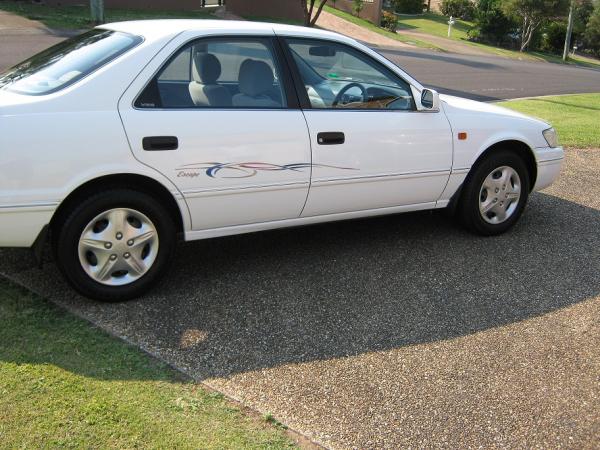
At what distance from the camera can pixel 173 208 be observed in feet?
13.9

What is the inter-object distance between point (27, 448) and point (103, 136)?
5.85 ft

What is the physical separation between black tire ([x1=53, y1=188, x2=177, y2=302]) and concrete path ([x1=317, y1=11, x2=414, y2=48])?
27902mm

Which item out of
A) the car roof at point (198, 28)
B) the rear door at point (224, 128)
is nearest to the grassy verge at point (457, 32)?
the car roof at point (198, 28)

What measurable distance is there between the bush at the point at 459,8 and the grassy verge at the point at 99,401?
57.5 m

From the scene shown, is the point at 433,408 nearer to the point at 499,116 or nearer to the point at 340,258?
the point at 340,258

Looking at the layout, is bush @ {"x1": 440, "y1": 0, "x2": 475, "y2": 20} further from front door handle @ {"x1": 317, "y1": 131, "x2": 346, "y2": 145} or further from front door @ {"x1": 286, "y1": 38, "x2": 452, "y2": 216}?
front door handle @ {"x1": 317, "y1": 131, "x2": 346, "y2": 145}

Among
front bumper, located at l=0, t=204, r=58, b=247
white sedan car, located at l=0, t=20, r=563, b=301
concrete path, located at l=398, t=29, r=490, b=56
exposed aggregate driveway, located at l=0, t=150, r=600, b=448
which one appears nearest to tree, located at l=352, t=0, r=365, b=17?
concrete path, located at l=398, t=29, r=490, b=56

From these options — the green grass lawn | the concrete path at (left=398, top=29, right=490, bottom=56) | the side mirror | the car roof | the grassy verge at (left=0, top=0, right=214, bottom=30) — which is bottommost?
the concrete path at (left=398, top=29, right=490, bottom=56)

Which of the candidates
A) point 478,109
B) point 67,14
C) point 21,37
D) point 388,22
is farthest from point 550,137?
point 388,22

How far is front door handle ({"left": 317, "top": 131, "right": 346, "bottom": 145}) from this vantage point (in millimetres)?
4543

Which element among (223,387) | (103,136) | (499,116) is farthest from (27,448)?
(499,116)

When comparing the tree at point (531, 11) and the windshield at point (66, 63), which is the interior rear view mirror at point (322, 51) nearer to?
the windshield at point (66, 63)

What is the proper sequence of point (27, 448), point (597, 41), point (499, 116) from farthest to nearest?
point (597, 41) < point (499, 116) < point (27, 448)

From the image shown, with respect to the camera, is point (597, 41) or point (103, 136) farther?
point (597, 41)
